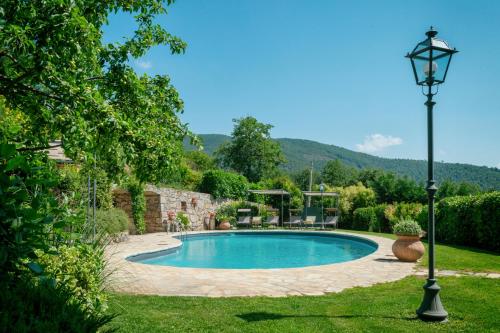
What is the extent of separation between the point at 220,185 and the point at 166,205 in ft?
15.1

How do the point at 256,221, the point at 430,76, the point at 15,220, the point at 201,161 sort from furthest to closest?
the point at 201,161
the point at 256,221
the point at 430,76
the point at 15,220

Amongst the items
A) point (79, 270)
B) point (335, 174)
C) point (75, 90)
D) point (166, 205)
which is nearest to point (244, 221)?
point (166, 205)

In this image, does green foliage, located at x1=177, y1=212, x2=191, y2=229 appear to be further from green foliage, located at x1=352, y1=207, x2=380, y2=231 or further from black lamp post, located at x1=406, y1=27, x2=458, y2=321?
black lamp post, located at x1=406, y1=27, x2=458, y2=321

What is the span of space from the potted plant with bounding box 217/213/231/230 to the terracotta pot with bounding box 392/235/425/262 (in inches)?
447

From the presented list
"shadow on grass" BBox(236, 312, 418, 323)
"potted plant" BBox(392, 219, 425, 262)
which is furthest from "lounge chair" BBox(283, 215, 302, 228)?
"shadow on grass" BBox(236, 312, 418, 323)

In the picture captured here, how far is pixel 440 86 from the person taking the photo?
5000 mm

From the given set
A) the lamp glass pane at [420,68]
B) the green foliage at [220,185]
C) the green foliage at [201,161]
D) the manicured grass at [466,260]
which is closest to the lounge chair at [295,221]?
the green foliage at [220,185]

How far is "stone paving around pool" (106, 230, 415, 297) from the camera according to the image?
6047mm

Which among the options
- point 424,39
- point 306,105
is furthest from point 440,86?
point 306,105

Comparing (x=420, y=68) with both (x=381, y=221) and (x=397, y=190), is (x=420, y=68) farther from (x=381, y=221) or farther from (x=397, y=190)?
(x=397, y=190)

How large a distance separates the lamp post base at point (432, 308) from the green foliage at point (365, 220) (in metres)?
15.1

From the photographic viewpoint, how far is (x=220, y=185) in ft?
70.7

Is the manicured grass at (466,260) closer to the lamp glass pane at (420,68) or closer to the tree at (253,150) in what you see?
the lamp glass pane at (420,68)

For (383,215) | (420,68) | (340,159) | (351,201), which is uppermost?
(340,159)
